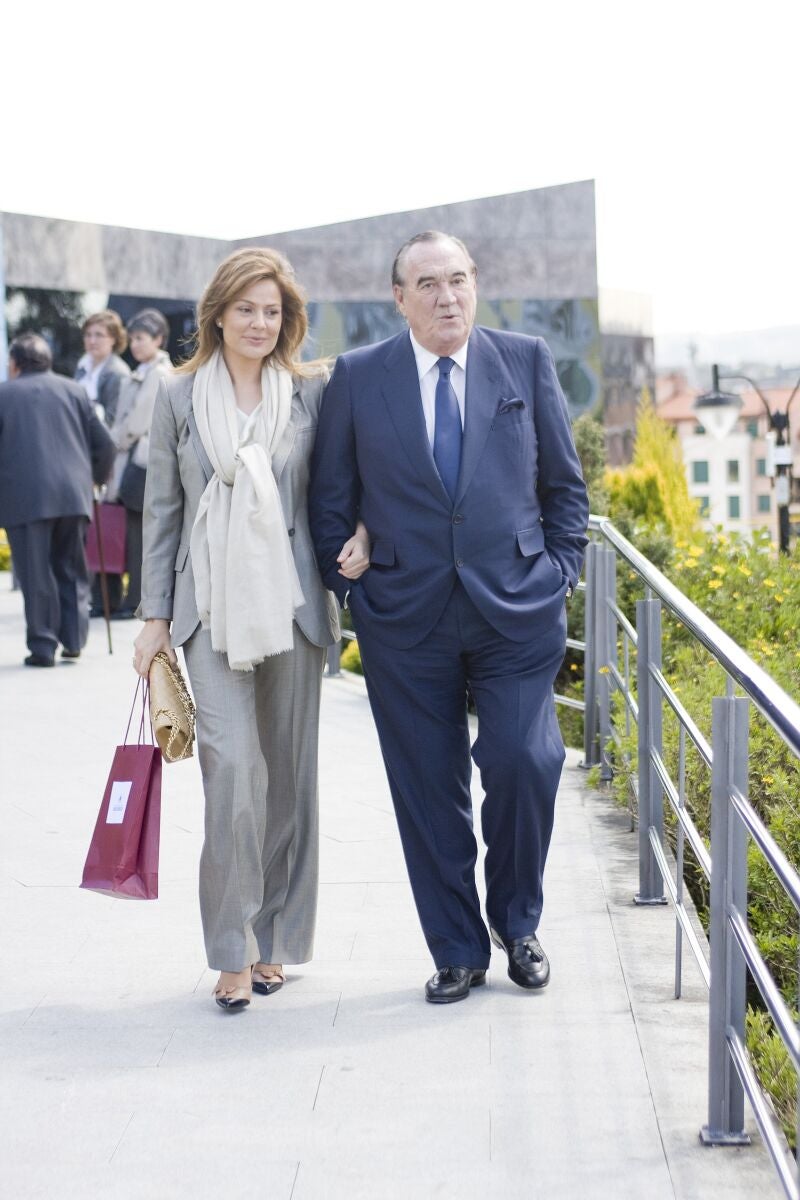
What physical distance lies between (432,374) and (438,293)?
0.71 ft

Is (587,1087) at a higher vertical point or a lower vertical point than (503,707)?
lower

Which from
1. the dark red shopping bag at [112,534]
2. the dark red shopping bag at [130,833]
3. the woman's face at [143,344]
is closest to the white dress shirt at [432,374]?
the dark red shopping bag at [130,833]

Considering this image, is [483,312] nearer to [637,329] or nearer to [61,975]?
[637,329]

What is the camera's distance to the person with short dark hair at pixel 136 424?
11.2 meters

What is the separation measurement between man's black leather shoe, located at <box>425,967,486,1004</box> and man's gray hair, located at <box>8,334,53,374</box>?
6736 mm

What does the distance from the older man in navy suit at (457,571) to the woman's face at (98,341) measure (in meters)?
8.10

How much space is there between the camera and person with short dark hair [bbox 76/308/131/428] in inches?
462

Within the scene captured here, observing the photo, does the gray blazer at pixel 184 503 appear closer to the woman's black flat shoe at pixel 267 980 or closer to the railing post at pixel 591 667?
the woman's black flat shoe at pixel 267 980

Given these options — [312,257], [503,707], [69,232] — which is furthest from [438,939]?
[312,257]

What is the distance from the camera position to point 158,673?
158 inches

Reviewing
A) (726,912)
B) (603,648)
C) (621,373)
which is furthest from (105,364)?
(621,373)

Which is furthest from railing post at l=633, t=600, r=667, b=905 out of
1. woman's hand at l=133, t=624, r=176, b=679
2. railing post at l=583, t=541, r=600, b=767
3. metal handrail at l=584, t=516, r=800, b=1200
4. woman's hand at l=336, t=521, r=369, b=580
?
railing post at l=583, t=541, r=600, b=767

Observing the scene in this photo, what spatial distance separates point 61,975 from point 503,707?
1456 millimetres

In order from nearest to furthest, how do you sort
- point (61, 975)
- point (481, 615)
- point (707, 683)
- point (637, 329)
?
point (481, 615) < point (61, 975) < point (707, 683) < point (637, 329)
